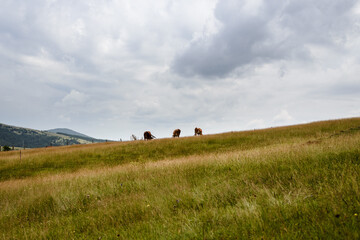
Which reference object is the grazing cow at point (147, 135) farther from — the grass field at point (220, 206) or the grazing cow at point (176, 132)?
the grass field at point (220, 206)

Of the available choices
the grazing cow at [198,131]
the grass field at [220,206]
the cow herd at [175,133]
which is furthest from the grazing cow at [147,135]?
the grass field at [220,206]

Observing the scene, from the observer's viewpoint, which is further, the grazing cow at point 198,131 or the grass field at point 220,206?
the grazing cow at point 198,131

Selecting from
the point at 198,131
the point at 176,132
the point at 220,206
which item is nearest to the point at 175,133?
the point at 176,132

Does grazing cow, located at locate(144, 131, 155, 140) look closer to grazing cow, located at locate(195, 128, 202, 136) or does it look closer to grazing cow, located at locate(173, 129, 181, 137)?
grazing cow, located at locate(173, 129, 181, 137)

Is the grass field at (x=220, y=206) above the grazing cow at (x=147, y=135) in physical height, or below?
below

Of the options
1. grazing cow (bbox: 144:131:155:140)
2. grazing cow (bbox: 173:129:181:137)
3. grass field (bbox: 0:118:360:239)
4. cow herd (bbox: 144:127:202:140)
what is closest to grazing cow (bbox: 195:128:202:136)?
cow herd (bbox: 144:127:202:140)

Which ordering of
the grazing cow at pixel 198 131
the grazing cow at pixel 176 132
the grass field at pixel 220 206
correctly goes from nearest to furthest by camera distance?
1. the grass field at pixel 220 206
2. the grazing cow at pixel 198 131
3. the grazing cow at pixel 176 132

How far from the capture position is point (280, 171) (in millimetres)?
5035

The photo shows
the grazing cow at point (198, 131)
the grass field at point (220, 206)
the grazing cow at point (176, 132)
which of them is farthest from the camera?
the grazing cow at point (176, 132)

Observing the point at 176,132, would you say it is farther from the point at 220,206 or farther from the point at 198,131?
the point at 220,206

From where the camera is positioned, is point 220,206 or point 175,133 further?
point 175,133

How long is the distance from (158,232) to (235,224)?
1243 mm

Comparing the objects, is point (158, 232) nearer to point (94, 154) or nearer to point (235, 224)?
point (235, 224)

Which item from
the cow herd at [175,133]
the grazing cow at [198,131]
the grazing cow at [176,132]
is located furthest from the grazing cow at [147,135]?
the grazing cow at [198,131]
